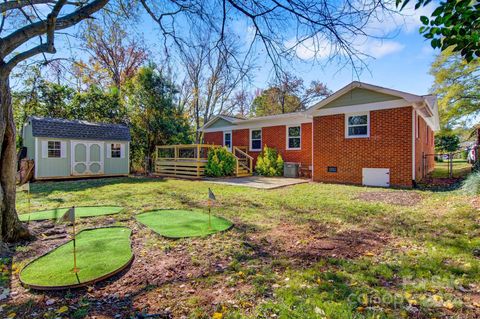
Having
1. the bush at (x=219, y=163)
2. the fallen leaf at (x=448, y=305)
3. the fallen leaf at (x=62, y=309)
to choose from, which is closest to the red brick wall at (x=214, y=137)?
the bush at (x=219, y=163)

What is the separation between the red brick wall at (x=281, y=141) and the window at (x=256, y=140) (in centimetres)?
25

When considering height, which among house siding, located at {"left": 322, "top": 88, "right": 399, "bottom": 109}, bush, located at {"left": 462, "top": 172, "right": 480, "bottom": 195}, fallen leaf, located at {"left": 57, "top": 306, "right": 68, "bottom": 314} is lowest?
fallen leaf, located at {"left": 57, "top": 306, "right": 68, "bottom": 314}

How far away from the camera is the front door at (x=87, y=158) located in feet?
45.9

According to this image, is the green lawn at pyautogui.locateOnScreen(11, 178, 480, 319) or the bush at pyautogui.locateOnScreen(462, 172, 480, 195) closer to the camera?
the green lawn at pyautogui.locateOnScreen(11, 178, 480, 319)

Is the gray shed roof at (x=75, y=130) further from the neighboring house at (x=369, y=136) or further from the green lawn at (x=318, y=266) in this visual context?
the neighboring house at (x=369, y=136)

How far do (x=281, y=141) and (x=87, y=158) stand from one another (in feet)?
34.8

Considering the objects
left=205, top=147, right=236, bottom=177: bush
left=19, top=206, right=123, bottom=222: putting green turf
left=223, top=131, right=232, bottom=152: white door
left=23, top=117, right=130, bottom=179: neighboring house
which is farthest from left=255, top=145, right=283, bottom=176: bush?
left=19, top=206, right=123, bottom=222: putting green turf

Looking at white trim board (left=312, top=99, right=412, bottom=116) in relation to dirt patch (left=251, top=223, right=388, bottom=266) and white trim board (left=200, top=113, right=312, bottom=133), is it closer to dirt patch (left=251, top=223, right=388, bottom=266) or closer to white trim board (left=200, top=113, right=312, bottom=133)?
white trim board (left=200, top=113, right=312, bottom=133)

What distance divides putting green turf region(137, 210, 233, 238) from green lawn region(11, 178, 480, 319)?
0.21m

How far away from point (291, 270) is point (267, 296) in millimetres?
644

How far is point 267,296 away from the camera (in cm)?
262

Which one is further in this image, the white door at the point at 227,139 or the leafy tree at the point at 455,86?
the white door at the point at 227,139

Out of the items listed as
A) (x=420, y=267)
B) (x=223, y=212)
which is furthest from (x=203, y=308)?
(x=223, y=212)

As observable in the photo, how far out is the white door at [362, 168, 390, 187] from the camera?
33.3 feet
